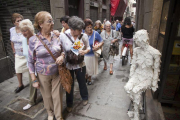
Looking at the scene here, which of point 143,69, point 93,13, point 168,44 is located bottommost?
point 143,69

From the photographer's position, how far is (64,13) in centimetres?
671

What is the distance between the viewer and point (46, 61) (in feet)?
6.87

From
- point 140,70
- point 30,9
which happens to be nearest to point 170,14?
point 140,70

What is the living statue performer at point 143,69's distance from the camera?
2.12m

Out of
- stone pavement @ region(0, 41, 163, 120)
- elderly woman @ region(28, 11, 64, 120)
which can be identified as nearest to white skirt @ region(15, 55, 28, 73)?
stone pavement @ region(0, 41, 163, 120)

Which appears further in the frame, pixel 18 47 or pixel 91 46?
pixel 91 46

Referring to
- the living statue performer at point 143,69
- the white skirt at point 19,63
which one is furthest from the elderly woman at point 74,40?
the white skirt at point 19,63

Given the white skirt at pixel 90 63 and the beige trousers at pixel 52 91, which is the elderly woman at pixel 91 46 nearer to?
the white skirt at pixel 90 63

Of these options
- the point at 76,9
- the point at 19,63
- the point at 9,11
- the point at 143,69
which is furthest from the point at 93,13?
the point at 143,69

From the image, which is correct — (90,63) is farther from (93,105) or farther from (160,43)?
(160,43)

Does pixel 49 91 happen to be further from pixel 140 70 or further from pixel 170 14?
pixel 170 14

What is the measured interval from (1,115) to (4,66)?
209 cm

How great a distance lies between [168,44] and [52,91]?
2.30 meters

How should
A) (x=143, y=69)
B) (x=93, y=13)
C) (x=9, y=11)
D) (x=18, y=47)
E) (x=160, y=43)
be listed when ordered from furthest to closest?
1. (x=93, y=13)
2. (x=9, y=11)
3. (x=18, y=47)
4. (x=160, y=43)
5. (x=143, y=69)
